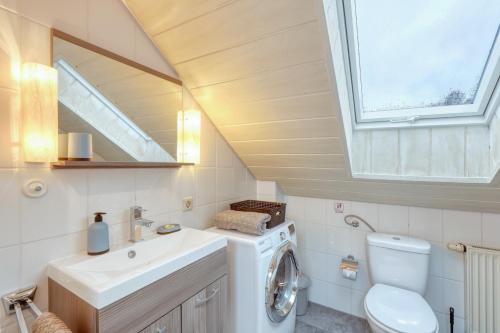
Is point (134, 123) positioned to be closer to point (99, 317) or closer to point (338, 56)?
point (99, 317)

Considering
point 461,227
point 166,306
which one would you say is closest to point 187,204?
point 166,306

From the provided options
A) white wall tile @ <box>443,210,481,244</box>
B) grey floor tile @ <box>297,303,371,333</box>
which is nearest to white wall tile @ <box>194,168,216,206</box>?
grey floor tile @ <box>297,303,371,333</box>

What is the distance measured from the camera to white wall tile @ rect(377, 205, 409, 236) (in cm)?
201

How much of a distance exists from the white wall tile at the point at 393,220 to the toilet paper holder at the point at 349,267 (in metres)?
0.35

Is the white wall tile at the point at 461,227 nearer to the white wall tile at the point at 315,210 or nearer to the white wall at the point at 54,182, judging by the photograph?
the white wall tile at the point at 315,210

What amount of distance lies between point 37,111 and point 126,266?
2.61ft

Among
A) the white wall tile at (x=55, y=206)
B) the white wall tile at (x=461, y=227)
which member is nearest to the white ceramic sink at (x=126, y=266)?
the white wall tile at (x=55, y=206)

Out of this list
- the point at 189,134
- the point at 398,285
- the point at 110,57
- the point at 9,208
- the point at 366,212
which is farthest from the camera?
the point at 366,212

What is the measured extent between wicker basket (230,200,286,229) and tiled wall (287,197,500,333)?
52cm

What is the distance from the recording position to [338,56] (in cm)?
137

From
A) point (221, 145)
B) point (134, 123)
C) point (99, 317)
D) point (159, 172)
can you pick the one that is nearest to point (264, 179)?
point (221, 145)

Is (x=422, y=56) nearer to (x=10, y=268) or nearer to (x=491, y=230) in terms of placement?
Answer: (x=491, y=230)

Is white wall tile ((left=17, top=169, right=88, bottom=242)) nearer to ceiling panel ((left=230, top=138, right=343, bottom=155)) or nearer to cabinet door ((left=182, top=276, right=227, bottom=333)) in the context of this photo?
cabinet door ((left=182, top=276, right=227, bottom=333))

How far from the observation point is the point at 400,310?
5.04 feet
